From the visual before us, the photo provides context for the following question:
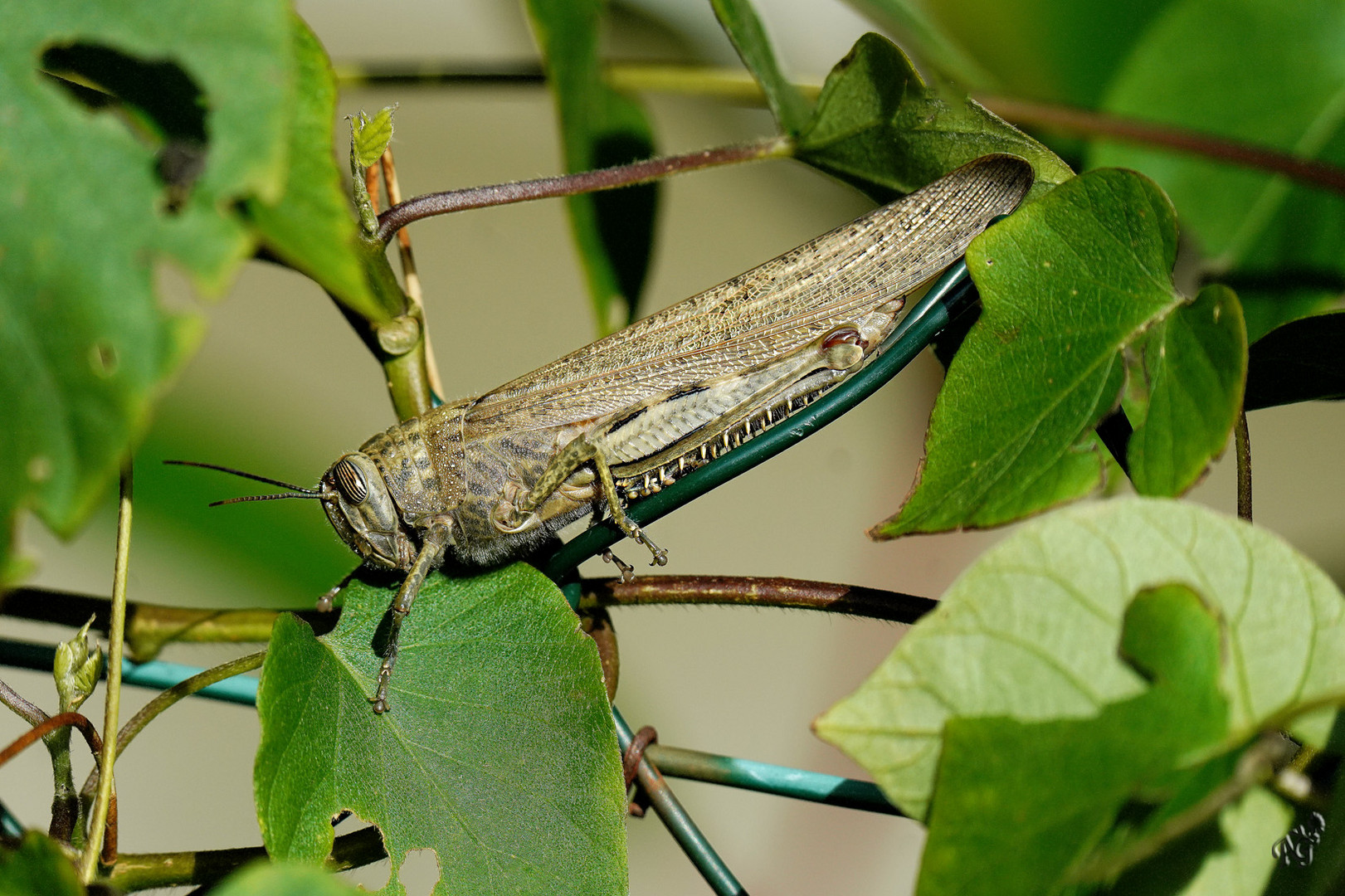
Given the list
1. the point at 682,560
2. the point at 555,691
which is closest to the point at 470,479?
the point at 555,691

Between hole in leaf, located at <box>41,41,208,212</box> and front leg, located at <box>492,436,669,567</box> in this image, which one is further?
front leg, located at <box>492,436,669,567</box>

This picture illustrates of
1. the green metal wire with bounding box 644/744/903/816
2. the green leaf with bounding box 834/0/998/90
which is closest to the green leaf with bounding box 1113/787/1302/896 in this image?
the green metal wire with bounding box 644/744/903/816

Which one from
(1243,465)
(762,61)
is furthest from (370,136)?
(1243,465)

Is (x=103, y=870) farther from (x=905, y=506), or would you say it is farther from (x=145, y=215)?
(x=905, y=506)

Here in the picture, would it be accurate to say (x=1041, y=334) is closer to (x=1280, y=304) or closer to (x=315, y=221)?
(x=315, y=221)

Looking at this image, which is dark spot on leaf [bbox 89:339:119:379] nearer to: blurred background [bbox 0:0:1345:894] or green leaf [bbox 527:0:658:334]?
green leaf [bbox 527:0:658:334]
